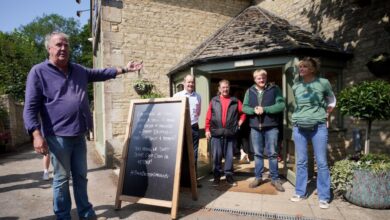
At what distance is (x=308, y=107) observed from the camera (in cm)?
399

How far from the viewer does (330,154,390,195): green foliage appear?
3.90 metres

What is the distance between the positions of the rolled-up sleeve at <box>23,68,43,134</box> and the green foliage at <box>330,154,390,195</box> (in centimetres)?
397

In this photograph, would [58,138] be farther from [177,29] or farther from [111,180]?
[177,29]

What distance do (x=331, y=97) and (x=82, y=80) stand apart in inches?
132

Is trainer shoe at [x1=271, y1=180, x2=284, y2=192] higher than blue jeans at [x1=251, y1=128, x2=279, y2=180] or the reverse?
the reverse

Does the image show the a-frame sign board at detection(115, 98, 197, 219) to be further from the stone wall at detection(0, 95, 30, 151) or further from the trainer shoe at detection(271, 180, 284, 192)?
the stone wall at detection(0, 95, 30, 151)

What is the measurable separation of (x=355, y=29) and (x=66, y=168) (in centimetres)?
643

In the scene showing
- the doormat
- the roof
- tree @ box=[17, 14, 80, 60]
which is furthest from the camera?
tree @ box=[17, 14, 80, 60]

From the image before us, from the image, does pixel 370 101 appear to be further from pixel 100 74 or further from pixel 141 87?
pixel 141 87

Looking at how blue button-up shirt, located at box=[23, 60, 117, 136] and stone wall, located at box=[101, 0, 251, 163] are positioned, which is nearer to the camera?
blue button-up shirt, located at box=[23, 60, 117, 136]

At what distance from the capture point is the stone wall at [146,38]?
7598 millimetres

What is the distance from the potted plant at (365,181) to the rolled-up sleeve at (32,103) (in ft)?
13.1

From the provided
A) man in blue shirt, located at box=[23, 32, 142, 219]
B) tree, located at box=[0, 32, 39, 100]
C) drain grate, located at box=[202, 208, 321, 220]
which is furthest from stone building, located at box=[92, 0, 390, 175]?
tree, located at box=[0, 32, 39, 100]

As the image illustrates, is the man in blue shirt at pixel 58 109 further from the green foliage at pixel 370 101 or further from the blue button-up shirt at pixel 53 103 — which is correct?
the green foliage at pixel 370 101
